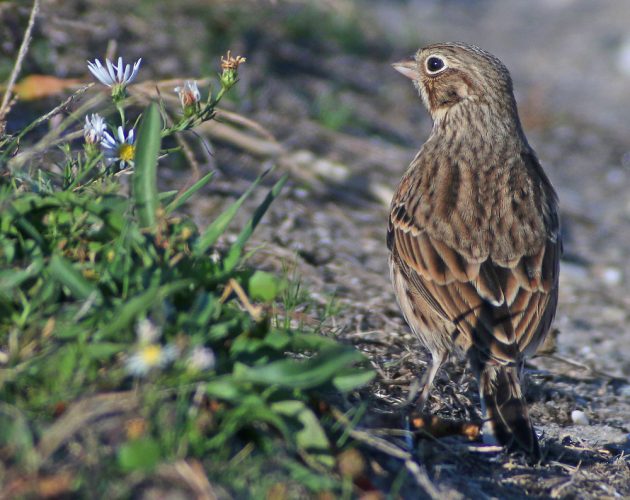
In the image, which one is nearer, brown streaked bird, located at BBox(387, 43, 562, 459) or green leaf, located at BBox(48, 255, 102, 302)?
green leaf, located at BBox(48, 255, 102, 302)

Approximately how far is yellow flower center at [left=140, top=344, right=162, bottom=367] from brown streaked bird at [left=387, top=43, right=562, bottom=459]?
5.02 ft

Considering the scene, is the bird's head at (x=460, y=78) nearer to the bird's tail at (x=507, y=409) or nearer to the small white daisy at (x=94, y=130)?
the bird's tail at (x=507, y=409)

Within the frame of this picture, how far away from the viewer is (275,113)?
7.48 meters

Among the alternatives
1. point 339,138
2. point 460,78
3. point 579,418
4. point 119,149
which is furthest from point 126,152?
point 339,138

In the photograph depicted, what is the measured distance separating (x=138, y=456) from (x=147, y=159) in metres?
1.23

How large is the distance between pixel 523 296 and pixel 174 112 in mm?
2763

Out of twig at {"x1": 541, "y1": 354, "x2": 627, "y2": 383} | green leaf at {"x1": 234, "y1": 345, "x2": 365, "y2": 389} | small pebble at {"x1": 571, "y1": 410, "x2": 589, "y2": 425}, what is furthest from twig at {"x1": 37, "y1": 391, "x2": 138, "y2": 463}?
twig at {"x1": 541, "y1": 354, "x2": 627, "y2": 383}

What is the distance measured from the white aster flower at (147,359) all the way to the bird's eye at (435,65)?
3386 millimetres

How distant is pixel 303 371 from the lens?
2.84 m

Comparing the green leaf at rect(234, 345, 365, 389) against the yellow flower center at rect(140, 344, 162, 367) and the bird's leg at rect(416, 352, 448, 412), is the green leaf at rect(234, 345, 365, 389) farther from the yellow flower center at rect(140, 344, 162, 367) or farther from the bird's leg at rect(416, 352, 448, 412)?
the bird's leg at rect(416, 352, 448, 412)

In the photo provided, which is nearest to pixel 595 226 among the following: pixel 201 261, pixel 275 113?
pixel 275 113

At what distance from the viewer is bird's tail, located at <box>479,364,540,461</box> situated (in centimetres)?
Answer: 356

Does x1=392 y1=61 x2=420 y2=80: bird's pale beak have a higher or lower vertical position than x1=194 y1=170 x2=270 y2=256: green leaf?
higher

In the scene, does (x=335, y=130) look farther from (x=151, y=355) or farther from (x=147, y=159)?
(x=151, y=355)
